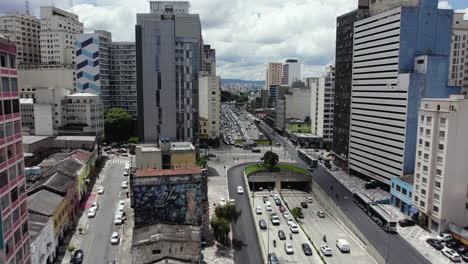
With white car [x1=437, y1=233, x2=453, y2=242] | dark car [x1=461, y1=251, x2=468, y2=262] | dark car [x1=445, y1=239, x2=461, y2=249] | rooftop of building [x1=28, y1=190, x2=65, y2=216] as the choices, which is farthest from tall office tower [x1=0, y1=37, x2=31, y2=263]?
white car [x1=437, y1=233, x2=453, y2=242]

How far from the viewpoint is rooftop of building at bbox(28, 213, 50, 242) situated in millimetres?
33025

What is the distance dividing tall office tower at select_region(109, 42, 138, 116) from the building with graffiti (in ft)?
252

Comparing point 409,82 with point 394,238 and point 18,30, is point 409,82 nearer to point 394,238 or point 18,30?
point 394,238

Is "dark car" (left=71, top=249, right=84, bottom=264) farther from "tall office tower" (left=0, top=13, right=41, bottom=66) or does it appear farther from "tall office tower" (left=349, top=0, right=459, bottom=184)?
"tall office tower" (left=0, top=13, right=41, bottom=66)

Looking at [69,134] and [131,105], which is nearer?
[69,134]

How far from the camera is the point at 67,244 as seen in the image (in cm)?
4166

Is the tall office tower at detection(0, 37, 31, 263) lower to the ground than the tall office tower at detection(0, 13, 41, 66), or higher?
lower

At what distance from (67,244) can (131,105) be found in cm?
7591

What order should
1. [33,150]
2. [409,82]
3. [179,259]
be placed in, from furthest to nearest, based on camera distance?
1. [33,150]
2. [409,82]
3. [179,259]

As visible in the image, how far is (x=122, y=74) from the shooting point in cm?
11162

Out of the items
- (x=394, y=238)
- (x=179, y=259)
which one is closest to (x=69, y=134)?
(x=179, y=259)

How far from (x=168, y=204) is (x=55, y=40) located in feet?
297

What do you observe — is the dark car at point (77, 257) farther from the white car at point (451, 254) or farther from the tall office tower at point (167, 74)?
the tall office tower at point (167, 74)

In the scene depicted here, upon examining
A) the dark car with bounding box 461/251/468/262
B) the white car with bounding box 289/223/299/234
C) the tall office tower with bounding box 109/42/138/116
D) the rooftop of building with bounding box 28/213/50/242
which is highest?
the tall office tower with bounding box 109/42/138/116
